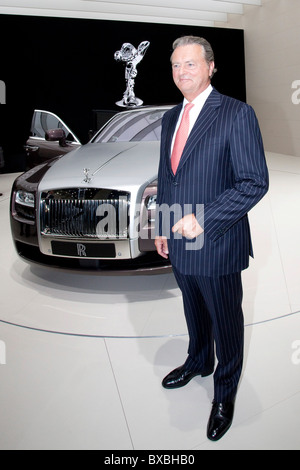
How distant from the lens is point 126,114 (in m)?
3.87

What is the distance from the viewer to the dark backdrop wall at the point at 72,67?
26.1 ft

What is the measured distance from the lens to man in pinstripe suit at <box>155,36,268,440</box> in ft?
4.22

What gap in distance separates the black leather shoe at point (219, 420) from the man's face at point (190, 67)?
3.74 feet

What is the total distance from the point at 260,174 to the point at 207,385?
0.97 metres

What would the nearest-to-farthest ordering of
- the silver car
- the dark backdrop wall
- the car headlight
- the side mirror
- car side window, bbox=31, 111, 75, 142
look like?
the silver car
the car headlight
the side mirror
car side window, bbox=31, 111, 75, 142
the dark backdrop wall

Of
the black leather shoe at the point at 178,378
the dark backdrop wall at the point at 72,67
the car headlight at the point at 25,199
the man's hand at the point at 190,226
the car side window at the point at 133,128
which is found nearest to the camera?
the man's hand at the point at 190,226

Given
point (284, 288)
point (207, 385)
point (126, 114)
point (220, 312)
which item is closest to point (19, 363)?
point (207, 385)

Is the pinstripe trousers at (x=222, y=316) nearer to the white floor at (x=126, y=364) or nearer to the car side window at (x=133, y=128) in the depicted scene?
the white floor at (x=126, y=364)

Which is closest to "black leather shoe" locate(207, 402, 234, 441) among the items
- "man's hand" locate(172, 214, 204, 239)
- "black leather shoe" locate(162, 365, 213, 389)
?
"black leather shoe" locate(162, 365, 213, 389)

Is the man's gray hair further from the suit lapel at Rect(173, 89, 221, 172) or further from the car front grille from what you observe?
the car front grille

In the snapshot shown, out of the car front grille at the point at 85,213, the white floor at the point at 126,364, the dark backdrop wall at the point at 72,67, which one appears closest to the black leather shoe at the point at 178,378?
the white floor at the point at 126,364

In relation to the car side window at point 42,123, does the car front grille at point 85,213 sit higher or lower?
lower

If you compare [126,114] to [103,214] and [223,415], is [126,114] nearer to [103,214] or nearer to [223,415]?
[103,214]

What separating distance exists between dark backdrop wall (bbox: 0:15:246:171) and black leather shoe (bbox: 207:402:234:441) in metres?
7.64
